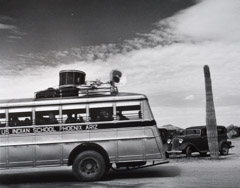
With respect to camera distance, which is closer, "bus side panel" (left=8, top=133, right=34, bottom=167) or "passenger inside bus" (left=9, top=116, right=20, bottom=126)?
"bus side panel" (left=8, top=133, right=34, bottom=167)

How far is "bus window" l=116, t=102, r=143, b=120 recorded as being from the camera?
958 centimetres

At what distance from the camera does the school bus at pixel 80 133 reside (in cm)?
935

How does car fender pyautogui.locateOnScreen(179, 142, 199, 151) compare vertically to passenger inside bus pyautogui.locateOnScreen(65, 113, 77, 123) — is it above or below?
below

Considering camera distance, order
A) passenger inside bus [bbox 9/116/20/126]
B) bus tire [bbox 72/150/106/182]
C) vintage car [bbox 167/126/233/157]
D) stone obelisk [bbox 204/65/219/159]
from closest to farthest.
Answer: bus tire [bbox 72/150/106/182], passenger inside bus [bbox 9/116/20/126], stone obelisk [bbox 204/65/219/159], vintage car [bbox 167/126/233/157]

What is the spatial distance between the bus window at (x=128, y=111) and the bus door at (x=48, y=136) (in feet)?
6.27

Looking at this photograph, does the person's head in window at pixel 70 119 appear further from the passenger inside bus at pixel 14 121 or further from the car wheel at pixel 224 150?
the car wheel at pixel 224 150

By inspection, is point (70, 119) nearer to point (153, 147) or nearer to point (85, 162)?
point (85, 162)

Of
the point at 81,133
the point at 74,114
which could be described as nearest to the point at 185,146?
Result: the point at 81,133

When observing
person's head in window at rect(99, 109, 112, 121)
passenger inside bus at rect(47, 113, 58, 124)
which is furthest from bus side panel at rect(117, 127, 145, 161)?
passenger inside bus at rect(47, 113, 58, 124)

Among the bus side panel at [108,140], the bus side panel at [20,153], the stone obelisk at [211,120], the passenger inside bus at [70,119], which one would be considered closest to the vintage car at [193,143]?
the stone obelisk at [211,120]

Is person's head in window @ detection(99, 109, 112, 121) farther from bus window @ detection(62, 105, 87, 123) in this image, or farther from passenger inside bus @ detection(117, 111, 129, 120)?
bus window @ detection(62, 105, 87, 123)

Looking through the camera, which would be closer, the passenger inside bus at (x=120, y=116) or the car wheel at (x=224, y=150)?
the passenger inside bus at (x=120, y=116)

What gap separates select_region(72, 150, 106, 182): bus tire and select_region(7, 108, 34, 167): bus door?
1.40 m

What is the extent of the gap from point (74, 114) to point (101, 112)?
0.85 m
